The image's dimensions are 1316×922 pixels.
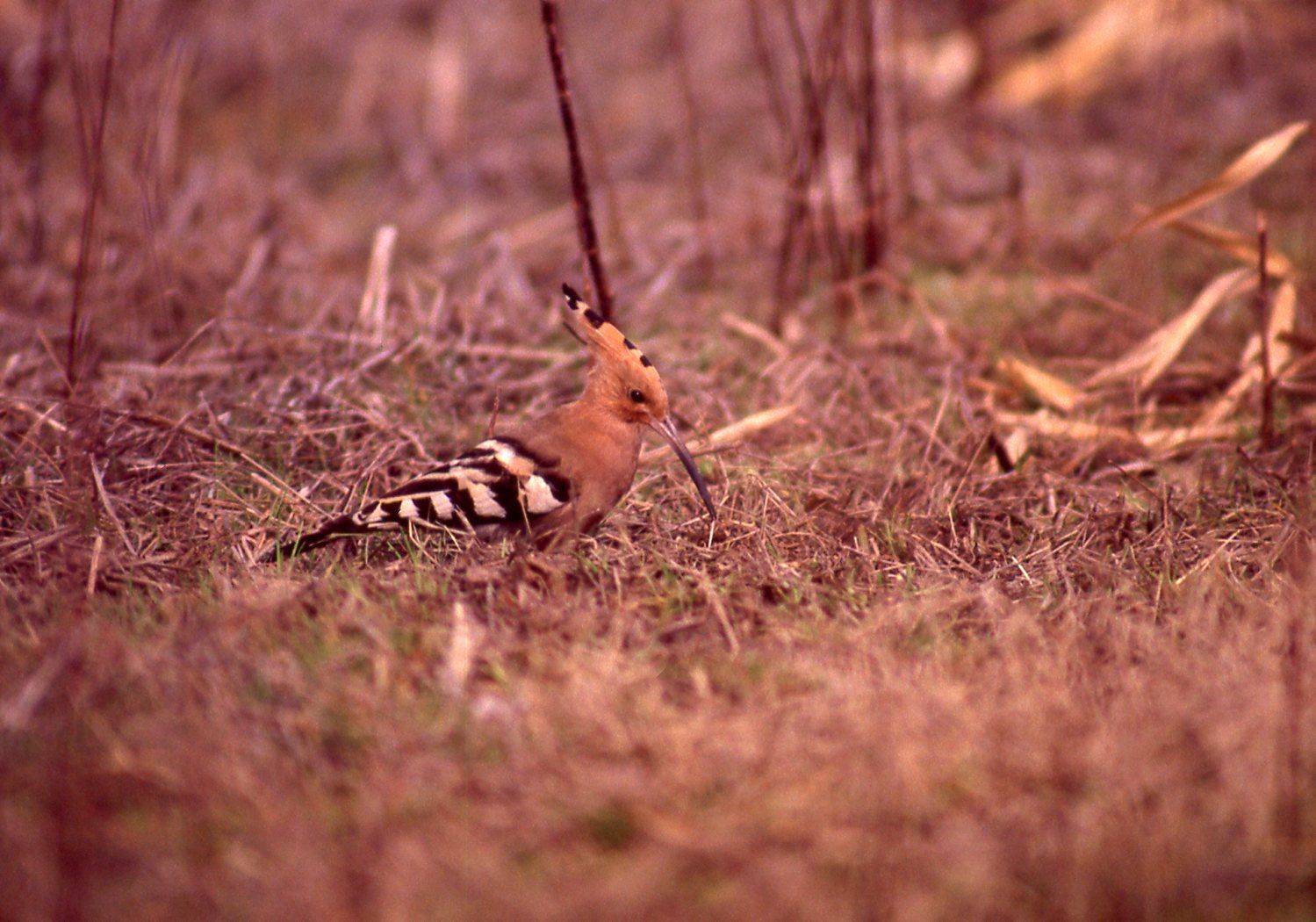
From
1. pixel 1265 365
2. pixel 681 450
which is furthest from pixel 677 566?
pixel 1265 365

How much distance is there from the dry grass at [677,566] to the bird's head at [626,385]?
0.58 ft

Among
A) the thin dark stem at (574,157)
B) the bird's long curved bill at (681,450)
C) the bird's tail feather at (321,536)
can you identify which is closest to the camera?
the bird's tail feather at (321,536)

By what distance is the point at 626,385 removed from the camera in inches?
127

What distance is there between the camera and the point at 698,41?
8328 mm

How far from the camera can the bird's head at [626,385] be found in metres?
3.20

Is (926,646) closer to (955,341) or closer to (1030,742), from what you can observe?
(1030,742)

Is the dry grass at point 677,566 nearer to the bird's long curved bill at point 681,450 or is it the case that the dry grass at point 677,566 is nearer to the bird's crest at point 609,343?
the bird's long curved bill at point 681,450

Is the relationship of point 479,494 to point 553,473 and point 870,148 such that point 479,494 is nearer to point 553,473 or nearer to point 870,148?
point 553,473

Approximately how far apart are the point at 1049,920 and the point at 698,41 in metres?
7.43

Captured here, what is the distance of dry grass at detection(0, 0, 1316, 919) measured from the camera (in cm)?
178

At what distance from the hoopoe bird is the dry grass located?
86 mm

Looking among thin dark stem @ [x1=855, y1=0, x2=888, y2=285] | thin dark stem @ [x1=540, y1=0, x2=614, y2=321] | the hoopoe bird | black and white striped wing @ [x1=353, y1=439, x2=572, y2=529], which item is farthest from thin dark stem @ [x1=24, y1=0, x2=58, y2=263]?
thin dark stem @ [x1=855, y1=0, x2=888, y2=285]

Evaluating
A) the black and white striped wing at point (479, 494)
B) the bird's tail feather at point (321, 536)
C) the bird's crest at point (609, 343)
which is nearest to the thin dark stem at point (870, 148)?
the bird's crest at point (609, 343)

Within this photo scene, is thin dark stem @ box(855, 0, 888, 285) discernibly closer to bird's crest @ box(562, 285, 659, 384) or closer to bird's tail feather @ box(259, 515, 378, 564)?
bird's crest @ box(562, 285, 659, 384)
